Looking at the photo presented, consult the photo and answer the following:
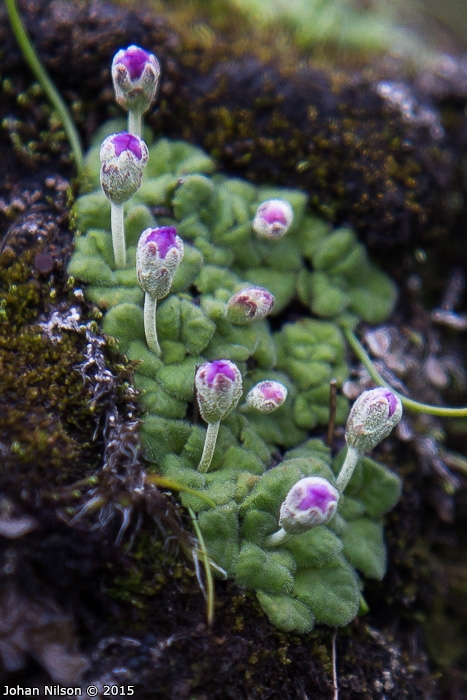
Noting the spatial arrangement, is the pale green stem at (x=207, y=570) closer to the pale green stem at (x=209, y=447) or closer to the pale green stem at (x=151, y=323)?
the pale green stem at (x=209, y=447)

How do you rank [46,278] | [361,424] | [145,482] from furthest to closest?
[46,278] < [361,424] < [145,482]

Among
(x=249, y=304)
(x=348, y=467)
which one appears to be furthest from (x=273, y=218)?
(x=348, y=467)

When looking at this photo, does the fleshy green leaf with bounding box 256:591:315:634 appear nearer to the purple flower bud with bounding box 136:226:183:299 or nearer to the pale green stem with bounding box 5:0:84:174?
the purple flower bud with bounding box 136:226:183:299

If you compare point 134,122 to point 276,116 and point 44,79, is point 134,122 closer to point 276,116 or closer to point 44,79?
point 44,79

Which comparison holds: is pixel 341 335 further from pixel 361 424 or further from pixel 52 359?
pixel 52 359

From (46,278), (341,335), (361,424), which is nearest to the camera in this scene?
(361,424)

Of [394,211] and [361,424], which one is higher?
[394,211]

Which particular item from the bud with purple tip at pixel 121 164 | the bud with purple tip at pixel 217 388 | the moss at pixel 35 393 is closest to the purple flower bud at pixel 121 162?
the bud with purple tip at pixel 121 164

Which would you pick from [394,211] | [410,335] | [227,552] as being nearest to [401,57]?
[394,211]
